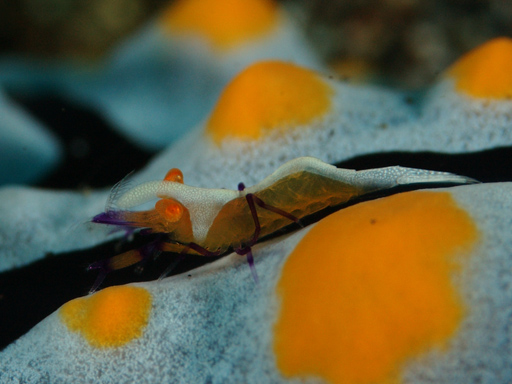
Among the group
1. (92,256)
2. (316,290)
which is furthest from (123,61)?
(316,290)

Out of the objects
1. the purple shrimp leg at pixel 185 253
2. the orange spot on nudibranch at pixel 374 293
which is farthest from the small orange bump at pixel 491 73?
the purple shrimp leg at pixel 185 253

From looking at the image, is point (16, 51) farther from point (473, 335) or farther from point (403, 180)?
point (473, 335)

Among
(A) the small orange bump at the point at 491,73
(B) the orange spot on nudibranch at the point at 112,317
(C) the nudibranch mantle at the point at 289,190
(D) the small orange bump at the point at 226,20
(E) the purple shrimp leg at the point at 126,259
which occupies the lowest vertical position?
(B) the orange spot on nudibranch at the point at 112,317

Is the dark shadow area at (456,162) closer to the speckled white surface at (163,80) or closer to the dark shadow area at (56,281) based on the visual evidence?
the dark shadow area at (56,281)

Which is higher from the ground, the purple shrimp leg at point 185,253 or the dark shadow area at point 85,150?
the dark shadow area at point 85,150

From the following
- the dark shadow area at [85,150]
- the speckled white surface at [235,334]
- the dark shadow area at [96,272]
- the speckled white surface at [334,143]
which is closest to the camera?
the speckled white surface at [235,334]

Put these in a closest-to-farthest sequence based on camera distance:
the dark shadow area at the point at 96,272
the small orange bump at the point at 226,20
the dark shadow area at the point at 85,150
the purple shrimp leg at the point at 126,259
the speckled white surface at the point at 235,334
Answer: the speckled white surface at the point at 235,334
the purple shrimp leg at the point at 126,259
the dark shadow area at the point at 96,272
the dark shadow area at the point at 85,150
the small orange bump at the point at 226,20
